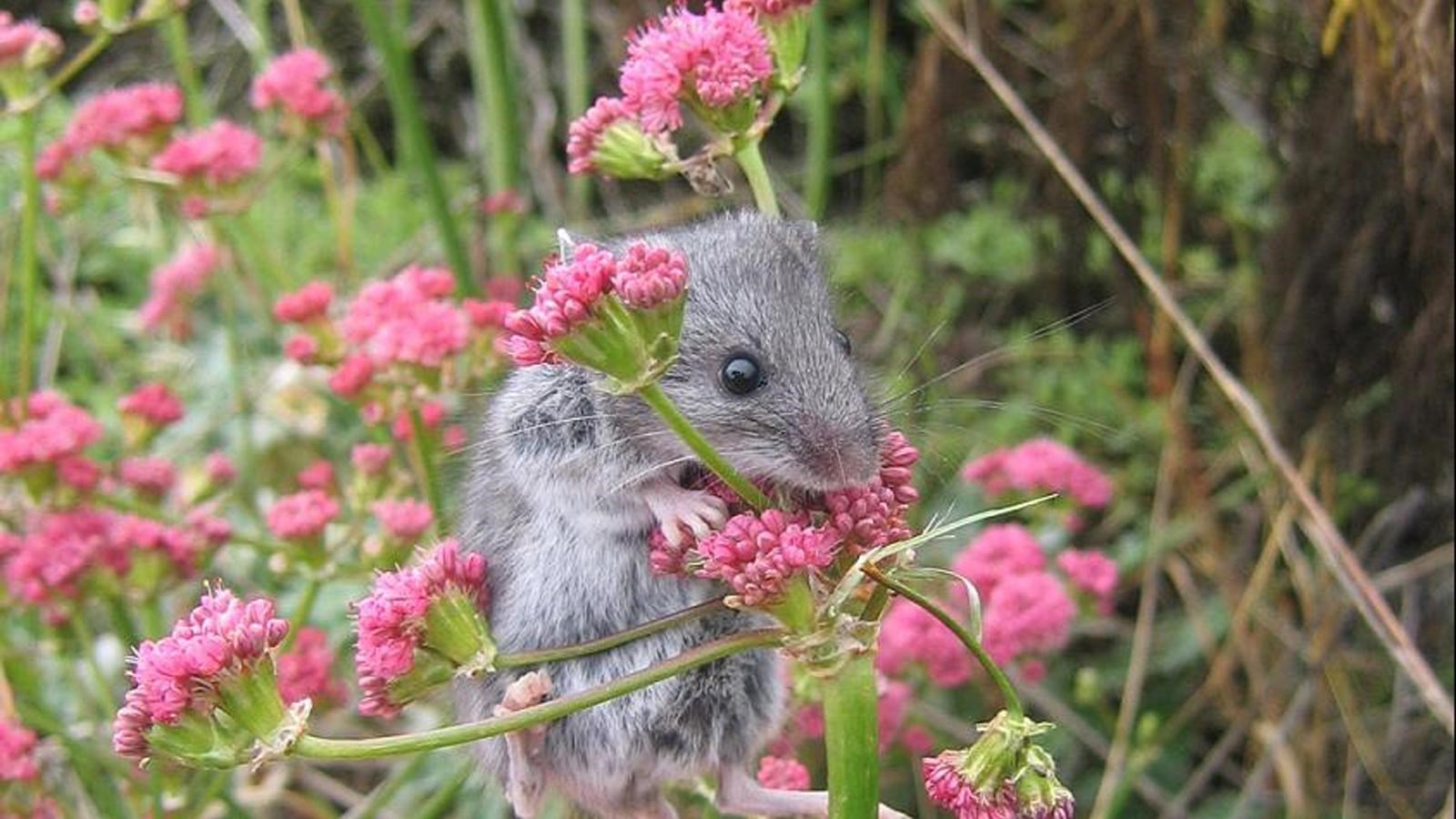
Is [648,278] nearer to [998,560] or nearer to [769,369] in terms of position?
[769,369]

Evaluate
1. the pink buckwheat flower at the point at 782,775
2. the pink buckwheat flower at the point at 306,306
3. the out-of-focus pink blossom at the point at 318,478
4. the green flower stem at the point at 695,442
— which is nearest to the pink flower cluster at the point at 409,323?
the pink buckwheat flower at the point at 306,306

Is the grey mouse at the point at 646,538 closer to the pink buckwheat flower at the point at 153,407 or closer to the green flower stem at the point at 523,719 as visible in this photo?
the green flower stem at the point at 523,719

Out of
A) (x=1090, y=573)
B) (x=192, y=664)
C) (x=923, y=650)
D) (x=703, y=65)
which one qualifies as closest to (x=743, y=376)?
(x=703, y=65)

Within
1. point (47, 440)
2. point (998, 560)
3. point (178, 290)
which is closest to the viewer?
point (47, 440)

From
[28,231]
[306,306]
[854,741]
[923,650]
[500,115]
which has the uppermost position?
[500,115]

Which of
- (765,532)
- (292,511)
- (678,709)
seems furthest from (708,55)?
(292,511)

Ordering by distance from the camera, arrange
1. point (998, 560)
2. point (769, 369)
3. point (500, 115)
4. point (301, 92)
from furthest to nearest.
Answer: point (500, 115), point (301, 92), point (998, 560), point (769, 369)

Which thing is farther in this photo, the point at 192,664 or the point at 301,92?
the point at 301,92

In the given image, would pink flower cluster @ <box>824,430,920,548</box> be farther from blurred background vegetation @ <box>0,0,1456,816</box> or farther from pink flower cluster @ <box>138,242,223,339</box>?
pink flower cluster @ <box>138,242,223,339</box>
